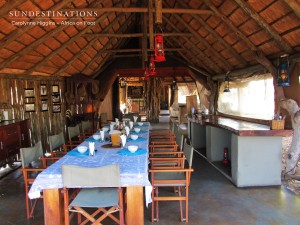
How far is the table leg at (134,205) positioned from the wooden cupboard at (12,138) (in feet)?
12.1

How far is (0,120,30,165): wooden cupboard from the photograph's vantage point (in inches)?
203

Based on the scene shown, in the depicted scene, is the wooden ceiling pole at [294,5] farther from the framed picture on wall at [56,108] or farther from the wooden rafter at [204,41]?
the framed picture on wall at [56,108]

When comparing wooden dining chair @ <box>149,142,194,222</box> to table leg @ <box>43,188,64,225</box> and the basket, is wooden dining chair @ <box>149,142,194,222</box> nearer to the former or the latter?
Result: table leg @ <box>43,188,64,225</box>

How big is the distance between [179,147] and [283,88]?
2567mm

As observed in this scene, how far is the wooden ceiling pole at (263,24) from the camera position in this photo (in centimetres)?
447

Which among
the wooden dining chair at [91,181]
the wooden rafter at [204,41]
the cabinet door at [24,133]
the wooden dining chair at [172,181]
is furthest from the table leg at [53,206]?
the wooden rafter at [204,41]

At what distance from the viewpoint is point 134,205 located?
2617 mm

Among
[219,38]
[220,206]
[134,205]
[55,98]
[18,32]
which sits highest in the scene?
[219,38]

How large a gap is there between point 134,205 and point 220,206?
1.63m

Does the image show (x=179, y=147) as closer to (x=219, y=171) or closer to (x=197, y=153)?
(x=219, y=171)

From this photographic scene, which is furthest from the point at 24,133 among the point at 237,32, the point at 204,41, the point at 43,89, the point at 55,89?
the point at 237,32

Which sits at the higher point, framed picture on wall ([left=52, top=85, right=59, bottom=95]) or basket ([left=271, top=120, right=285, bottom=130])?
framed picture on wall ([left=52, top=85, right=59, bottom=95])

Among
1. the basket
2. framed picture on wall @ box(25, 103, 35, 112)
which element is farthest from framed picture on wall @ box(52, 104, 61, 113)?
the basket

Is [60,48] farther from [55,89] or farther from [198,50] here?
[198,50]
